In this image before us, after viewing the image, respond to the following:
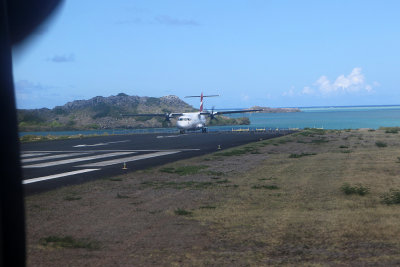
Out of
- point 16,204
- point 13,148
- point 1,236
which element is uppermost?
point 13,148

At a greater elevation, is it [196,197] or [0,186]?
[0,186]

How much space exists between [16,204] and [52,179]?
12925 mm

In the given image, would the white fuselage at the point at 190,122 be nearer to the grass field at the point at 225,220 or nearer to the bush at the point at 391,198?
the grass field at the point at 225,220

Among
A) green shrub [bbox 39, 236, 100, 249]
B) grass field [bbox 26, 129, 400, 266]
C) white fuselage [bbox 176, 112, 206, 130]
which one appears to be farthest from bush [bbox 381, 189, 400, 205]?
white fuselage [bbox 176, 112, 206, 130]

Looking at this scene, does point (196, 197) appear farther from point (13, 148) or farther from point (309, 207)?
point (13, 148)

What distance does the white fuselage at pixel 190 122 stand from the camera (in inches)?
2331

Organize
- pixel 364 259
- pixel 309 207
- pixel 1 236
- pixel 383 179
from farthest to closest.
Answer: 1. pixel 383 179
2. pixel 309 207
3. pixel 364 259
4. pixel 1 236

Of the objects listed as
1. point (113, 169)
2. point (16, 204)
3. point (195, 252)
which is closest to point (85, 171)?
point (113, 169)

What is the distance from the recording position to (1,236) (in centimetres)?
533

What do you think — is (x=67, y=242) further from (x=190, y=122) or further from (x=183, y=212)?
(x=190, y=122)

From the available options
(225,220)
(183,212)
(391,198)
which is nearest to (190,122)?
(391,198)

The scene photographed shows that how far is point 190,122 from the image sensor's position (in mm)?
59594

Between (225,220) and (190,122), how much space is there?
163ft

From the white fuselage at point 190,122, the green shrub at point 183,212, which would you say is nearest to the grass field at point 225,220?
the green shrub at point 183,212
